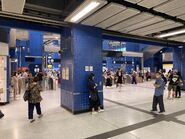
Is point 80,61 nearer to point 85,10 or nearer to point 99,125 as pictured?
point 85,10

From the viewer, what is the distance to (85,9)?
4.47m

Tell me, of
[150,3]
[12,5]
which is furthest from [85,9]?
[12,5]

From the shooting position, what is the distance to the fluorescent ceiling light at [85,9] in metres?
4.00

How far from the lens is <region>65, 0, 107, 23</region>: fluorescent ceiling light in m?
4.00

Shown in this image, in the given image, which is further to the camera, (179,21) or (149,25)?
(149,25)

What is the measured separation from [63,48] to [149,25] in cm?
337

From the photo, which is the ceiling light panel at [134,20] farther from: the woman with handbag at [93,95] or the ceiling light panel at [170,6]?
the woman with handbag at [93,95]

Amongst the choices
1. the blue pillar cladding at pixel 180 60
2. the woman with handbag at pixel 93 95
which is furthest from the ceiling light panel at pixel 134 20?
the blue pillar cladding at pixel 180 60

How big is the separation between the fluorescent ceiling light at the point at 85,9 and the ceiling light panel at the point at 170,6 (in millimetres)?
1554

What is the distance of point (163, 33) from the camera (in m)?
7.82

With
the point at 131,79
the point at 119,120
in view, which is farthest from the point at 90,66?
the point at 131,79

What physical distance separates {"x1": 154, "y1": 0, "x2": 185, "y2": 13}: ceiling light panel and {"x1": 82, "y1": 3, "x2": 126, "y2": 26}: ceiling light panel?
0.97m

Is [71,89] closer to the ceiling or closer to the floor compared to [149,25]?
closer to the floor

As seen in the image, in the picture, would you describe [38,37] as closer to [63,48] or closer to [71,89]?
[63,48]
